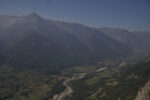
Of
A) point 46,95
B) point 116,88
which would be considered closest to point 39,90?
point 46,95

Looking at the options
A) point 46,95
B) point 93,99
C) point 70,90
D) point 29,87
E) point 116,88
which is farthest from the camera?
point 29,87

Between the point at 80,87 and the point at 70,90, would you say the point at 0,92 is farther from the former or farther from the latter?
the point at 80,87

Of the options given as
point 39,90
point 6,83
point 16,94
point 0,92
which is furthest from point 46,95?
point 6,83

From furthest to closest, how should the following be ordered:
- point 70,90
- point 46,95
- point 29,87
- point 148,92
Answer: point 29,87
point 70,90
point 46,95
point 148,92

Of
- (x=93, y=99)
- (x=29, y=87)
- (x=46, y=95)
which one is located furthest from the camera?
(x=29, y=87)

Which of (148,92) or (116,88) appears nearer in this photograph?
(148,92)

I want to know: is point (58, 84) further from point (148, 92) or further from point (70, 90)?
point (148, 92)

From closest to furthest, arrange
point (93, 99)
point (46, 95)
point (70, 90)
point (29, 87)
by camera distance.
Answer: point (93, 99) < point (46, 95) < point (70, 90) < point (29, 87)

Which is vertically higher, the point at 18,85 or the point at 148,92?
the point at 148,92

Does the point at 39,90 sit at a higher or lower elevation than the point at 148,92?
lower
